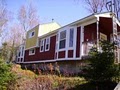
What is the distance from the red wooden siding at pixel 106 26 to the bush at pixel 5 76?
9.57 m

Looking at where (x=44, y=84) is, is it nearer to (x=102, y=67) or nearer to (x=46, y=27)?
(x=102, y=67)

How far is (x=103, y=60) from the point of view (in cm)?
836

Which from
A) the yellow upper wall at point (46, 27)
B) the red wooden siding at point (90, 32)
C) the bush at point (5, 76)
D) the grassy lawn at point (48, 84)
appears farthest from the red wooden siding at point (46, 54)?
the bush at point (5, 76)

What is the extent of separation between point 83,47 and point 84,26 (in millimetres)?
1975

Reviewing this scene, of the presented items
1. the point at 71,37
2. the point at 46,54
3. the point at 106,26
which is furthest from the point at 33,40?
the point at 106,26

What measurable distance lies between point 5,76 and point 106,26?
11.7 meters

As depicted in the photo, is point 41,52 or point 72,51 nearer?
point 72,51

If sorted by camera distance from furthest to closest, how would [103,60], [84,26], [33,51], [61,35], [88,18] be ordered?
[33,51]
[61,35]
[84,26]
[88,18]
[103,60]

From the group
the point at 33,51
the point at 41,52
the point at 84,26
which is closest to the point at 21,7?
the point at 33,51

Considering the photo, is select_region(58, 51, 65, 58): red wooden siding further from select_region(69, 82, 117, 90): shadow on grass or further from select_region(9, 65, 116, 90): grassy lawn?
select_region(69, 82, 117, 90): shadow on grass

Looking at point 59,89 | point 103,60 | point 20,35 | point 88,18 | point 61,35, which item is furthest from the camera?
point 20,35

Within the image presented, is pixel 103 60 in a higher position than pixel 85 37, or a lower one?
lower

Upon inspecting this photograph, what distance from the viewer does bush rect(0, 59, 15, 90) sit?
27.3 feet

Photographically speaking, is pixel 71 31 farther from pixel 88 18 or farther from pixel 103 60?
Answer: pixel 103 60
